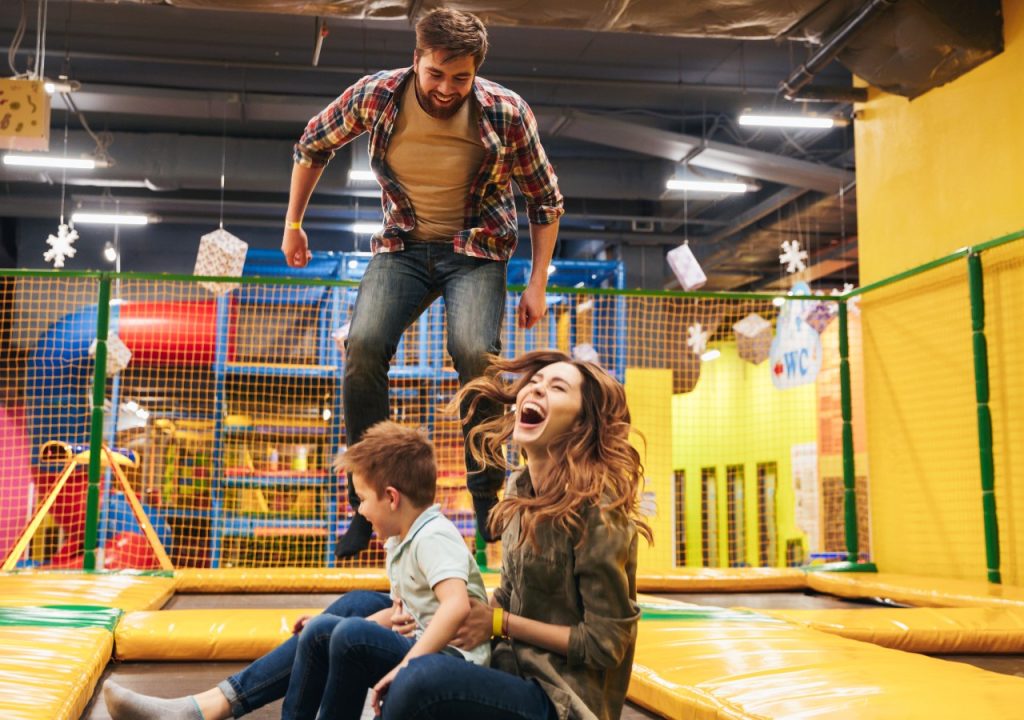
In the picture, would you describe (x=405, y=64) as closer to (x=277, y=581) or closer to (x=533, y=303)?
(x=277, y=581)

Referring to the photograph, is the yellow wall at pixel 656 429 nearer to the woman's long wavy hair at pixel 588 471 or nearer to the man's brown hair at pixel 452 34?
the man's brown hair at pixel 452 34

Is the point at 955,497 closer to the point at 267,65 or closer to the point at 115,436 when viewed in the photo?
the point at 115,436

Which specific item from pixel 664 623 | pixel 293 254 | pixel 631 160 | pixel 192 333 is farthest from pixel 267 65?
pixel 664 623

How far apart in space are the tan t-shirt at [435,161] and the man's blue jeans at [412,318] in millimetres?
71

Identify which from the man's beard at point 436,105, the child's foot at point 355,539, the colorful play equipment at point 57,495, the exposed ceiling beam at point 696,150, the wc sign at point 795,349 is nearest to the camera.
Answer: the man's beard at point 436,105

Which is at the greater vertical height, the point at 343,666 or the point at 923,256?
the point at 923,256

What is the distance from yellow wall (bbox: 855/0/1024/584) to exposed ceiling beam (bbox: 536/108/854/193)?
3443 mm

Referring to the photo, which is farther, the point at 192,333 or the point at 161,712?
the point at 192,333

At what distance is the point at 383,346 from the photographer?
2.56 meters

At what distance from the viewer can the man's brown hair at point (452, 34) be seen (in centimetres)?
227

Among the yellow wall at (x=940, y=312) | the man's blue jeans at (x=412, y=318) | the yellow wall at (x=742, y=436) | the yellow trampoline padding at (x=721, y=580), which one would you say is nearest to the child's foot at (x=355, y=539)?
the man's blue jeans at (x=412, y=318)

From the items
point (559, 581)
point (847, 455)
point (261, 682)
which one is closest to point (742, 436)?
point (847, 455)

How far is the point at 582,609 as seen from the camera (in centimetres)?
160

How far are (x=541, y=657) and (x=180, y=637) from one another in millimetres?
1584
